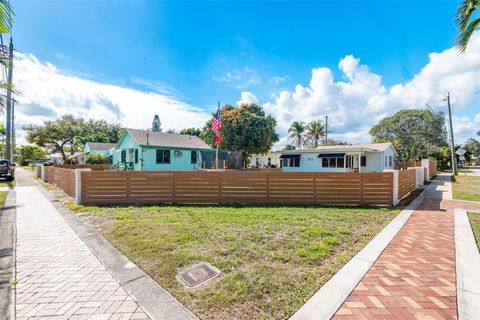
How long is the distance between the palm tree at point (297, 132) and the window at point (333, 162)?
860 inches

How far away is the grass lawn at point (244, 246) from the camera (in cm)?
261

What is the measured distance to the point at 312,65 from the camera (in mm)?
15375

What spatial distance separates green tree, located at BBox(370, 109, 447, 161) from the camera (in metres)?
38.0

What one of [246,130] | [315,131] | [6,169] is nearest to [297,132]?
[315,131]

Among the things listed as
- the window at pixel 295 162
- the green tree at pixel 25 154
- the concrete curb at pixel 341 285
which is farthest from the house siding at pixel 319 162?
the green tree at pixel 25 154

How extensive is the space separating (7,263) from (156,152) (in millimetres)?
19054

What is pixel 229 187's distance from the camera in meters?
8.35

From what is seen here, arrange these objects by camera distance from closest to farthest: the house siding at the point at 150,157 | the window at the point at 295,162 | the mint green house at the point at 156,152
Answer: the house siding at the point at 150,157 → the mint green house at the point at 156,152 → the window at the point at 295,162

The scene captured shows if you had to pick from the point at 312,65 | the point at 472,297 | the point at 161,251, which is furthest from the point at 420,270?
the point at 312,65

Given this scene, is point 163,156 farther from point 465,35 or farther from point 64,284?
point 465,35

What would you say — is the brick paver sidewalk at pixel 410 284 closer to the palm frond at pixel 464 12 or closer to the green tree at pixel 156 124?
the palm frond at pixel 464 12

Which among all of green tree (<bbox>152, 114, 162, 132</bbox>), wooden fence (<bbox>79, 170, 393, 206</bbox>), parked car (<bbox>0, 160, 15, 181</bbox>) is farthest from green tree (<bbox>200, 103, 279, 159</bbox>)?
green tree (<bbox>152, 114, 162, 132</bbox>)

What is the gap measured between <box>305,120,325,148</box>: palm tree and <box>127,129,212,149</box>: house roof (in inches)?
978

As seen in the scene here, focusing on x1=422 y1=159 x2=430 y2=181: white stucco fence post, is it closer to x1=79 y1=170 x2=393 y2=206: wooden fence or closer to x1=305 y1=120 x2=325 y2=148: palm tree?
x1=79 y1=170 x2=393 y2=206: wooden fence
